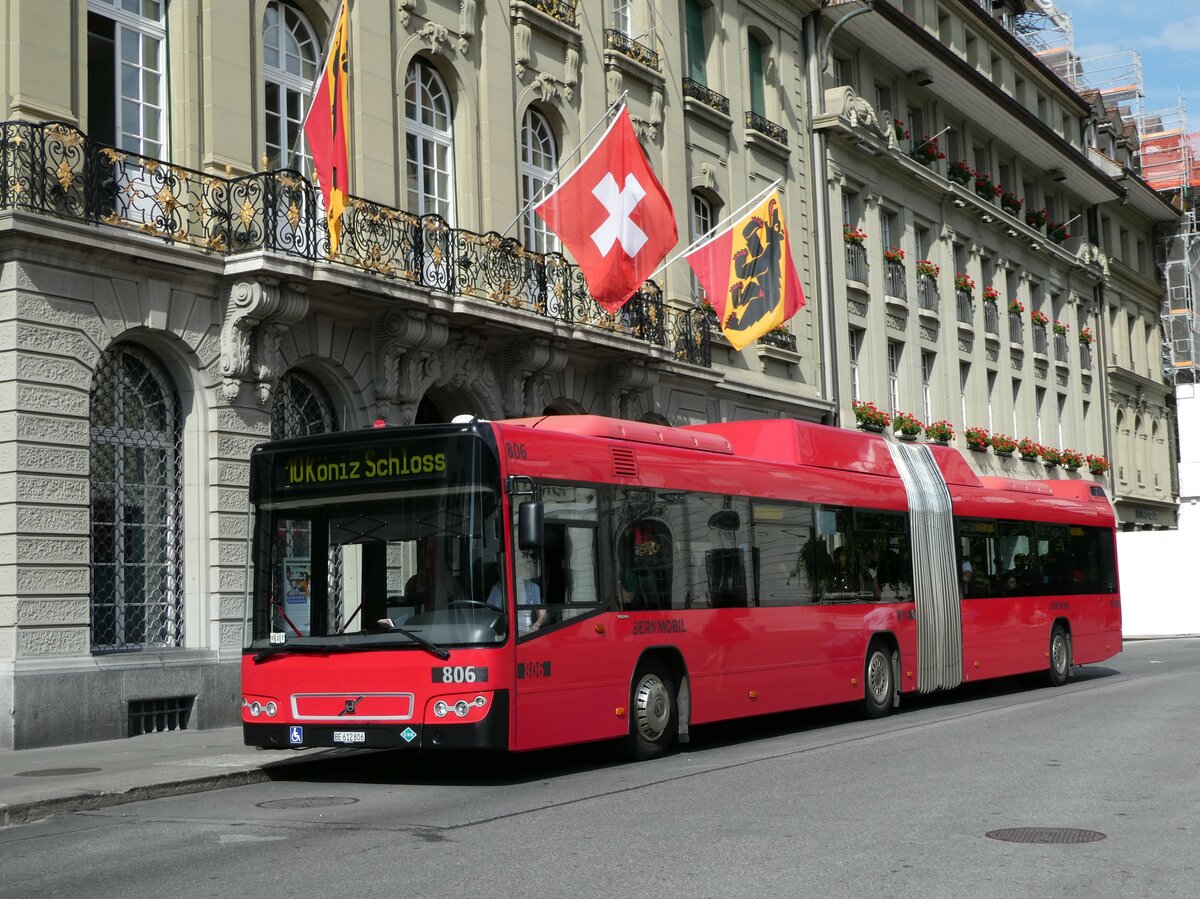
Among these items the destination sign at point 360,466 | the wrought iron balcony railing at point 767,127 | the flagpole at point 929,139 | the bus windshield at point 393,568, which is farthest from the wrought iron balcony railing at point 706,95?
the bus windshield at point 393,568

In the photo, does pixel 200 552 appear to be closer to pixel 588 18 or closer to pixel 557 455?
pixel 557 455

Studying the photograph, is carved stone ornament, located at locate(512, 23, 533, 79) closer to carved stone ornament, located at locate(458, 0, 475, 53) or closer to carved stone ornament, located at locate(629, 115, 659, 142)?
carved stone ornament, located at locate(458, 0, 475, 53)

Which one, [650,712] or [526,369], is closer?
[650,712]

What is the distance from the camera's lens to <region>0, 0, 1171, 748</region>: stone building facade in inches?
614

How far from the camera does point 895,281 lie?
36500 millimetres

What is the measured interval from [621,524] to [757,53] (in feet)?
67.4

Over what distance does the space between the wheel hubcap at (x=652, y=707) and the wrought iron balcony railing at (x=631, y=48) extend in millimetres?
14897

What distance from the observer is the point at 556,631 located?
12430mm

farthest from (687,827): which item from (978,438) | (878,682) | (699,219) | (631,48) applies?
(978,438)

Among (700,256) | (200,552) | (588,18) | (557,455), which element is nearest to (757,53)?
(588,18)

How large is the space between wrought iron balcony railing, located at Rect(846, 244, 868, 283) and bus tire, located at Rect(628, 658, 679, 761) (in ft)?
70.0

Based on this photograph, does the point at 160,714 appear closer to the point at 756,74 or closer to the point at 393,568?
the point at 393,568

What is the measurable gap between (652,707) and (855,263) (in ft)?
72.9

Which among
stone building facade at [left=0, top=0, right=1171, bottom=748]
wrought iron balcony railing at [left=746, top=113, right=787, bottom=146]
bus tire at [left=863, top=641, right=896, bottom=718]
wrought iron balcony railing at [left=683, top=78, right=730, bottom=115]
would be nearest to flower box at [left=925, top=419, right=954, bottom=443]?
stone building facade at [left=0, top=0, right=1171, bottom=748]
